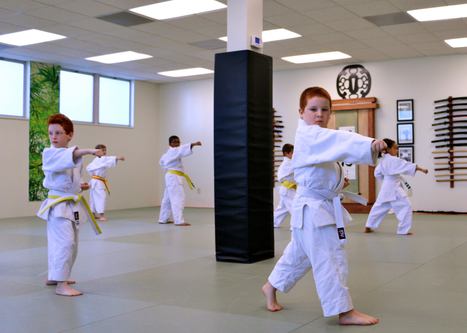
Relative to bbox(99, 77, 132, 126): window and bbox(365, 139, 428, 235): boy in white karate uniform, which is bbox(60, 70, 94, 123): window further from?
bbox(365, 139, 428, 235): boy in white karate uniform

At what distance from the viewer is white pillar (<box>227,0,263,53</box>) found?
17.5 ft

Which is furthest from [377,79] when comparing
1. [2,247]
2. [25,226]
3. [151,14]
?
[2,247]

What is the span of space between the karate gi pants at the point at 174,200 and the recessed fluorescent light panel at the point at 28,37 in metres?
3.04

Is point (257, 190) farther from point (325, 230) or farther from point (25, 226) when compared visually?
point (25, 226)

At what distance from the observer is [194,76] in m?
13.1

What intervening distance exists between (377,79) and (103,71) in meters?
5.97

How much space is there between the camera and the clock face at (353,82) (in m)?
11.5

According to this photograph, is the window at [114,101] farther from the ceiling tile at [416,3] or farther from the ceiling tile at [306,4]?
the ceiling tile at [416,3]

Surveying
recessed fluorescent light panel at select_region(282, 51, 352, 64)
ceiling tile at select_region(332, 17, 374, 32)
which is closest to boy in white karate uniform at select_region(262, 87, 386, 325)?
ceiling tile at select_region(332, 17, 374, 32)

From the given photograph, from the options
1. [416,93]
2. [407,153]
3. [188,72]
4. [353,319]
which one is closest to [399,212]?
[407,153]

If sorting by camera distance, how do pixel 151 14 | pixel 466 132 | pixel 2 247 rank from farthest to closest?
pixel 466 132 < pixel 151 14 < pixel 2 247

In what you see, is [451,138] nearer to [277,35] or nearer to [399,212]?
[399,212]

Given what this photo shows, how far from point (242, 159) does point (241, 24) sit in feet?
4.36

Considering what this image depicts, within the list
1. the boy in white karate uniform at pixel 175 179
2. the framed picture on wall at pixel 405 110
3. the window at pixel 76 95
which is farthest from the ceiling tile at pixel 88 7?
the framed picture on wall at pixel 405 110
